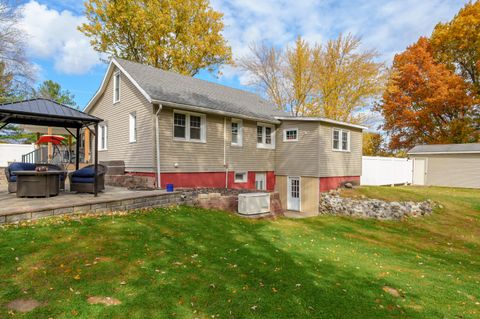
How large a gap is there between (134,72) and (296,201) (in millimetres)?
11273

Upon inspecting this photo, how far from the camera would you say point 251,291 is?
4105 mm

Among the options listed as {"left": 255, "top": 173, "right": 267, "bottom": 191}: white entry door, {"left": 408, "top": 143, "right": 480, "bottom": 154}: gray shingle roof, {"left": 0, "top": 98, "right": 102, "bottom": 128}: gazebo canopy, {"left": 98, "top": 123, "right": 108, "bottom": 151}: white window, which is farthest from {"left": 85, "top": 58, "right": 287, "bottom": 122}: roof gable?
{"left": 408, "top": 143, "right": 480, "bottom": 154}: gray shingle roof

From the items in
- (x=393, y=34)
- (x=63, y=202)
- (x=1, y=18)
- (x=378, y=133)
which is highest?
(x=393, y=34)

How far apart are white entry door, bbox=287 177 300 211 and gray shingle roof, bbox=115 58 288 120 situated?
4.01 meters

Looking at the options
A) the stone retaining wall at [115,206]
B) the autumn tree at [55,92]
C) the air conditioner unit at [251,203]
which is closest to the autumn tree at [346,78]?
the air conditioner unit at [251,203]

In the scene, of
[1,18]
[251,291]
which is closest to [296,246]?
[251,291]

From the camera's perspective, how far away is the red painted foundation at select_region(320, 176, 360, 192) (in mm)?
16120

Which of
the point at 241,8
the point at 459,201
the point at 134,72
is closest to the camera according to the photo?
the point at 134,72

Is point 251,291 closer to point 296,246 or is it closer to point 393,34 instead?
point 296,246

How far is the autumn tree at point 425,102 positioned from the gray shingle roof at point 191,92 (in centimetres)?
1752

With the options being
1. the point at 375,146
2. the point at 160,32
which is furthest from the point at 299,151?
the point at 375,146

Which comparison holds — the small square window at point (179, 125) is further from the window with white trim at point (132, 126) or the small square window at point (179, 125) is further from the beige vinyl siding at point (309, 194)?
the beige vinyl siding at point (309, 194)

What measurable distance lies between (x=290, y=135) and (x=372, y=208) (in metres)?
6.03

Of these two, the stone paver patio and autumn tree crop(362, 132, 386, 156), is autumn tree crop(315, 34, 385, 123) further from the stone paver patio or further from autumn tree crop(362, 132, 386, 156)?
the stone paver patio
